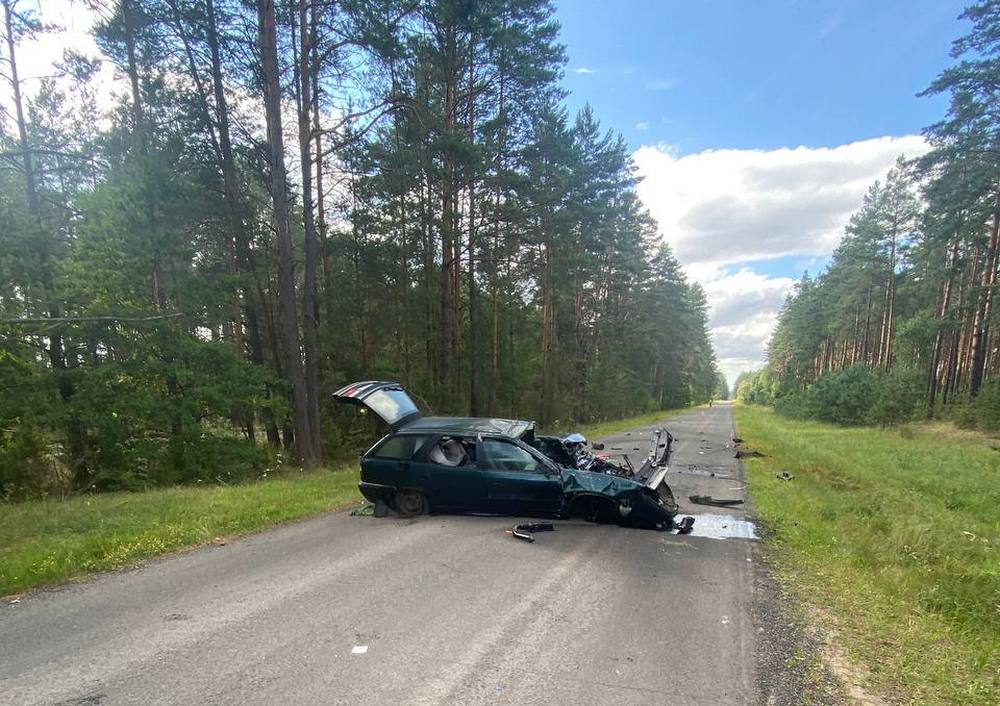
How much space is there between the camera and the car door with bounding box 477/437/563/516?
715 cm

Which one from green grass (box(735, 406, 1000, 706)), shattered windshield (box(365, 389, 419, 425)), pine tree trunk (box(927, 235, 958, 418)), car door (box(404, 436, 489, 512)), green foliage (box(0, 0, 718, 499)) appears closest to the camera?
green grass (box(735, 406, 1000, 706))

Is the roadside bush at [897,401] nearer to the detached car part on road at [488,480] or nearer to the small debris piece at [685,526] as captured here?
the detached car part on road at [488,480]

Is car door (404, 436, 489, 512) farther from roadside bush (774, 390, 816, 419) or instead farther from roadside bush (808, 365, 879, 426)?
roadside bush (774, 390, 816, 419)

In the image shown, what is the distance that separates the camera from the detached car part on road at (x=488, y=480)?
7133 millimetres

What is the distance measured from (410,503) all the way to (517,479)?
1.76 metres

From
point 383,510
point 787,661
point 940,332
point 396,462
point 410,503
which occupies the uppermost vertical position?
point 940,332

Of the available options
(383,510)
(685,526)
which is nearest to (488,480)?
(383,510)

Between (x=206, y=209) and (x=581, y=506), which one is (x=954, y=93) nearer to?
(x=581, y=506)

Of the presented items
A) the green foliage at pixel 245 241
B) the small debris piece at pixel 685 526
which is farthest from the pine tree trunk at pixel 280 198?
the small debris piece at pixel 685 526

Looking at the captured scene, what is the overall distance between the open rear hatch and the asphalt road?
207 centimetres

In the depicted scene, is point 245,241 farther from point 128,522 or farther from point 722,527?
point 722,527

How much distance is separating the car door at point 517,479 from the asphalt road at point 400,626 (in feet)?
2.45

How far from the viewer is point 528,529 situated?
21.9 ft

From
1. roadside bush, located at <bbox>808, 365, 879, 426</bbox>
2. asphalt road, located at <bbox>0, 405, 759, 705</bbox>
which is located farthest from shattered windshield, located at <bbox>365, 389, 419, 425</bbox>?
roadside bush, located at <bbox>808, 365, 879, 426</bbox>
